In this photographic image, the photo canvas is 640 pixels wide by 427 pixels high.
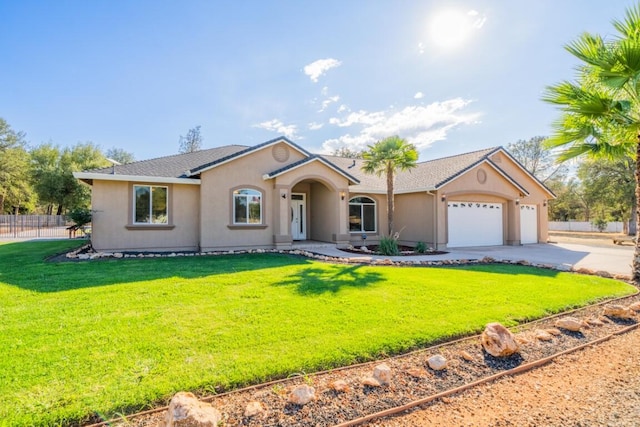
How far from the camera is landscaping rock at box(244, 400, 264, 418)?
117 inches

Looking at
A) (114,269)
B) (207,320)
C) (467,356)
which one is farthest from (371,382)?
(114,269)

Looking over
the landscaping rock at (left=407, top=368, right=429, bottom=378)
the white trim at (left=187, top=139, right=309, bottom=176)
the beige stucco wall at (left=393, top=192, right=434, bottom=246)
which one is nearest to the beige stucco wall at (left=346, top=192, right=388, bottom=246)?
the beige stucco wall at (left=393, top=192, right=434, bottom=246)

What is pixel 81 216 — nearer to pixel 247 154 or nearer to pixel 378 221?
pixel 247 154

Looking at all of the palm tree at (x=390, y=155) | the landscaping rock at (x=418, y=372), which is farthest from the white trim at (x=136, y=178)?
the landscaping rock at (x=418, y=372)

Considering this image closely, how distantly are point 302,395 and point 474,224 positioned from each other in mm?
17609

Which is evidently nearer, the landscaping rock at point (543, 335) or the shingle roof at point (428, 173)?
the landscaping rock at point (543, 335)

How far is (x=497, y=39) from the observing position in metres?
12.0

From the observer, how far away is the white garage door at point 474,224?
17.5m

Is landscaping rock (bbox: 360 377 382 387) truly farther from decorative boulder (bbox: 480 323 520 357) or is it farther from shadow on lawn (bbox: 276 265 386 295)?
shadow on lawn (bbox: 276 265 386 295)

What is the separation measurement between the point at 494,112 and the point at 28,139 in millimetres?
49868

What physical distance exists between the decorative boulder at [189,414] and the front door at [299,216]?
609 inches

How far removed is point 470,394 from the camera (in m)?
3.52

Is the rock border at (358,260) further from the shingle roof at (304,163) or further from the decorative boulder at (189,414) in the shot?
the decorative boulder at (189,414)

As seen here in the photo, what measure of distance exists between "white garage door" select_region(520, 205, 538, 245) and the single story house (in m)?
0.07
